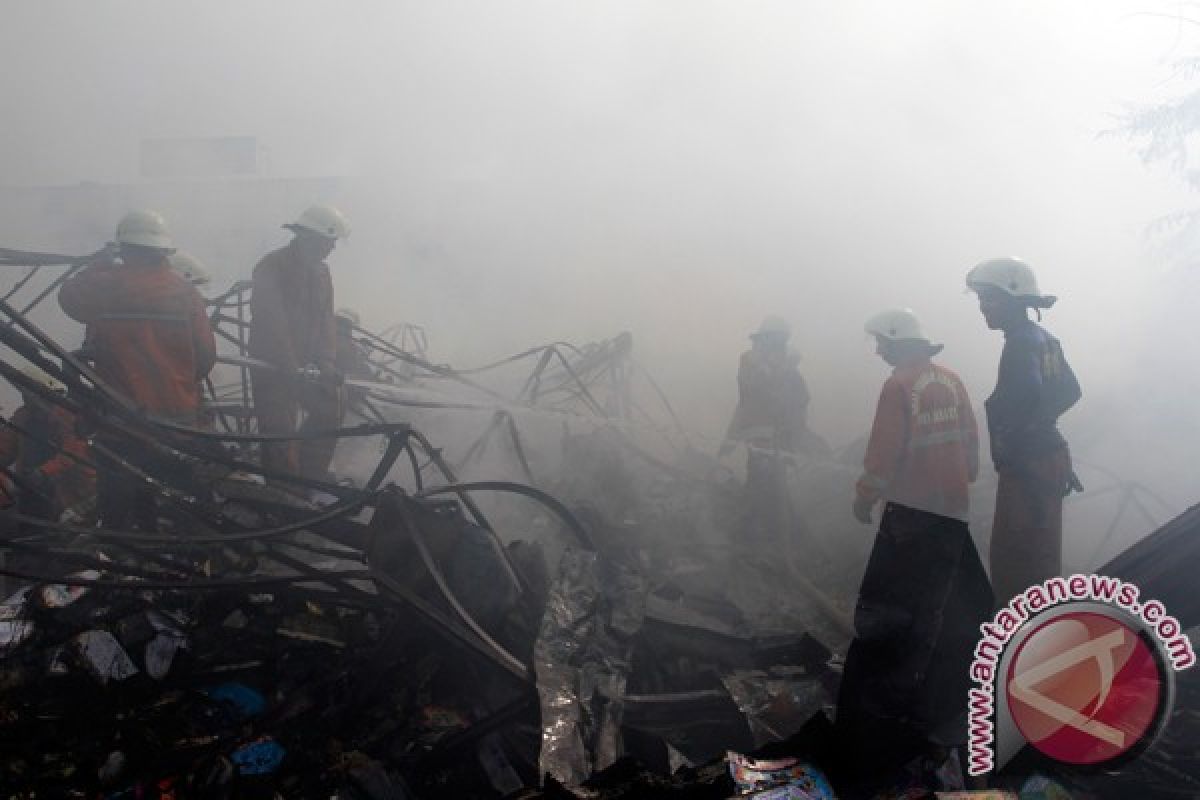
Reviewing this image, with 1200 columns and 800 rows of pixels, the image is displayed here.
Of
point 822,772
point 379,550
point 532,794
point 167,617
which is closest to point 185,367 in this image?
point 167,617

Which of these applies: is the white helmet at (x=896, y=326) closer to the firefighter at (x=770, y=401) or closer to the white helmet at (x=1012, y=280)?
the white helmet at (x=1012, y=280)

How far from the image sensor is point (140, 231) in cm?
421

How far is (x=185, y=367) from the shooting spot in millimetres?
4191

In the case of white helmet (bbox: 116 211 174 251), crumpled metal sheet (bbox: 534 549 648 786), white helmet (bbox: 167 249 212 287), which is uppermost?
white helmet (bbox: 116 211 174 251)

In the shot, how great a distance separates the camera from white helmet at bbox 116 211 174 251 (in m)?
4.19

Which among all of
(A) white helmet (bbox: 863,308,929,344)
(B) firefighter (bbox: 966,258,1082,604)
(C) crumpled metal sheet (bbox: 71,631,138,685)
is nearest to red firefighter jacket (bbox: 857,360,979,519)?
(B) firefighter (bbox: 966,258,1082,604)

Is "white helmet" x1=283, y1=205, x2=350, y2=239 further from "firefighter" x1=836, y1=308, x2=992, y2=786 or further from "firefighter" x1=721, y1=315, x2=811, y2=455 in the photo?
"firefighter" x1=836, y1=308, x2=992, y2=786

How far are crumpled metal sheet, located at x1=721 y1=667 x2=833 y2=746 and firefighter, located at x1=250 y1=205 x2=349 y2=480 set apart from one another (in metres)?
3.44

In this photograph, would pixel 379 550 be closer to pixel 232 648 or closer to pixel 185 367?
pixel 232 648

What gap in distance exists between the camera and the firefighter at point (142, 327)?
156 inches

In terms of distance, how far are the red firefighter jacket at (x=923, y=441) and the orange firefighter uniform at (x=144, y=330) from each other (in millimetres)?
4039

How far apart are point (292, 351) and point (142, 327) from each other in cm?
126

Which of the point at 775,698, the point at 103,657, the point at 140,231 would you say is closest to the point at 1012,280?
the point at 775,698

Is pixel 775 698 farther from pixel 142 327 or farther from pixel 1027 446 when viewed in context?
pixel 142 327
